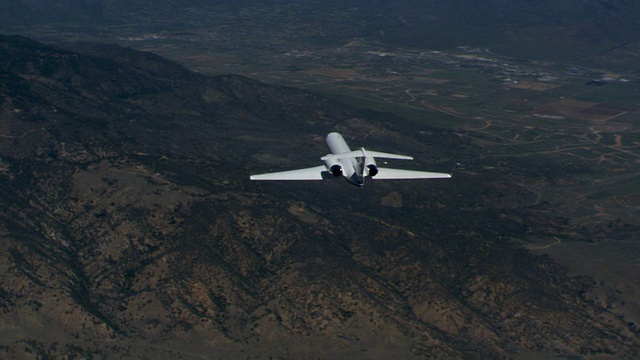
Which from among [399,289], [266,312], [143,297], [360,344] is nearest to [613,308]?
[399,289]

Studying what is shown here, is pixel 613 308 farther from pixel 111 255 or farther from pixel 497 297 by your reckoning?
pixel 111 255

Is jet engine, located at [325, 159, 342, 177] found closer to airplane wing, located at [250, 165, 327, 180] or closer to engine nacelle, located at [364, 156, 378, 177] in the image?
airplane wing, located at [250, 165, 327, 180]

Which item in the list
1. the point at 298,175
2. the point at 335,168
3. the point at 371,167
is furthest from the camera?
the point at 298,175

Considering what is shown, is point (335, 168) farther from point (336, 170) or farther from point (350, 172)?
point (350, 172)

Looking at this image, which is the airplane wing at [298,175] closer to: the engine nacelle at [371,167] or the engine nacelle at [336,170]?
the engine nacelle at [336,170]

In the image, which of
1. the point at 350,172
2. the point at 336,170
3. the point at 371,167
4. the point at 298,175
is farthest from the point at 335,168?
the point at 298,175

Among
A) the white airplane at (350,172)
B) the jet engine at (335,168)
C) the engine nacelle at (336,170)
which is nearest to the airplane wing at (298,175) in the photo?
the white airplane at (350,172)

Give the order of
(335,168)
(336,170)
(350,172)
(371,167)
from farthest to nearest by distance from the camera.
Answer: (350,172) → (335,168) → (336,170) → (371,167)

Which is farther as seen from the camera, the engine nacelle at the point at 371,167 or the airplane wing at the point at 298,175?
the airplane wing at the point at 298,175
